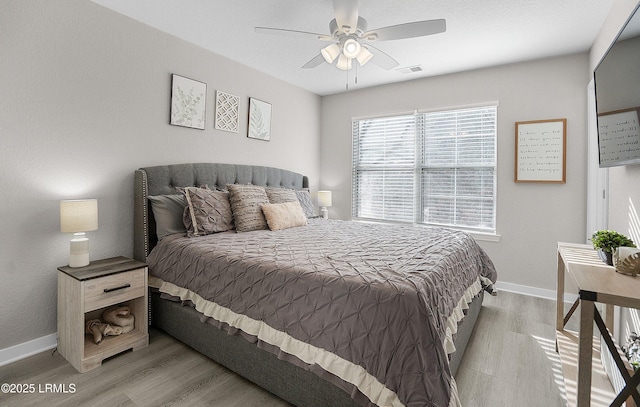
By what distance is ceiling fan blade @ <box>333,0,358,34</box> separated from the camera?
2.03 m

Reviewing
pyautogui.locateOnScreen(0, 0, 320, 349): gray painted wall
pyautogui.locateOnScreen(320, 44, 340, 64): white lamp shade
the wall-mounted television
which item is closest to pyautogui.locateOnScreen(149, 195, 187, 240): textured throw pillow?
pyautogui.locateOnScreen(0, 0, 320, 349): gray painted wall

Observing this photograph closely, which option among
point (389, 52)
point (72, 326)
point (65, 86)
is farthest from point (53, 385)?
point (389, 52)

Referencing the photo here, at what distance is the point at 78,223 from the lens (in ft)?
6.90

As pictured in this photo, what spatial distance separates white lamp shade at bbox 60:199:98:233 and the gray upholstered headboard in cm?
48

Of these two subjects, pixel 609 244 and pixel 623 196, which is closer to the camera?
pixel 609 244

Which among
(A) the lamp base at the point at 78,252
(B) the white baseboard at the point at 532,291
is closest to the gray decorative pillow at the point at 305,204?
(A) the lamp base at the point at 78,252

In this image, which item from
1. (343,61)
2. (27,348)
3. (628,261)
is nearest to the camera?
(628,261)

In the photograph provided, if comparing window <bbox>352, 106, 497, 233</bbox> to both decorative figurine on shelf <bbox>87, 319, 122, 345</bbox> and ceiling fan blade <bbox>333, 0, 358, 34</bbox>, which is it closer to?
ceiling fan blade <bbox>333, 0, 358, 34</bbox>

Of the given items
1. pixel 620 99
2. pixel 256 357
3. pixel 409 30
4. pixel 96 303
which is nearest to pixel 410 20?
pixel 409 30

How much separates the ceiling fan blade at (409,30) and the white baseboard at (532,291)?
2.95m

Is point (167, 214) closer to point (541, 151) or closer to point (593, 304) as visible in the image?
point (593, 304)

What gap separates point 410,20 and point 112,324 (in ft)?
11.1

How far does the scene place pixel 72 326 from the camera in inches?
80.6

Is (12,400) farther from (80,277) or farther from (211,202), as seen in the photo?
(211,202)
